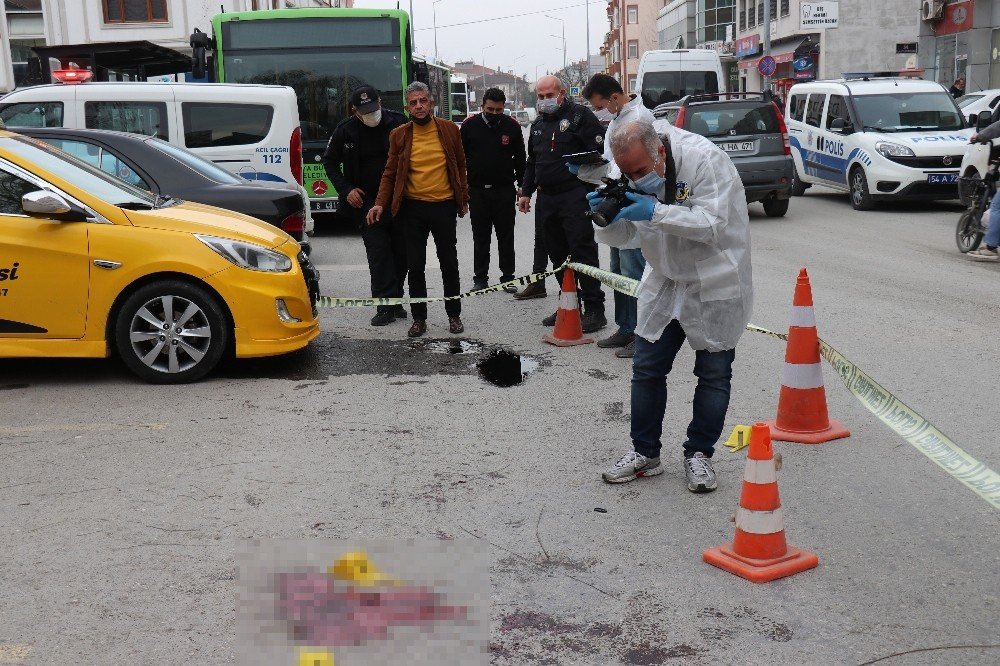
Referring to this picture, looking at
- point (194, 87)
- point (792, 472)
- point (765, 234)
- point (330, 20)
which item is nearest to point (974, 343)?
point (792, 472)

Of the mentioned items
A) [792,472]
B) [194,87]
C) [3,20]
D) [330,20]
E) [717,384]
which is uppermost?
[3,20]

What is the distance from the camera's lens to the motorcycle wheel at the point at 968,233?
475 inches

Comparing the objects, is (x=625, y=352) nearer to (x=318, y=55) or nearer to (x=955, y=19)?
(x=318, y=55)

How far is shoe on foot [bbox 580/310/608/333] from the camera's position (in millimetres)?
8562

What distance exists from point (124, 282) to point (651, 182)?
3815 mm

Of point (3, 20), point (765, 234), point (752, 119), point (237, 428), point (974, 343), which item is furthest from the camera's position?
point (3, 20)

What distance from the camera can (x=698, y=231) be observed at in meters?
4.55

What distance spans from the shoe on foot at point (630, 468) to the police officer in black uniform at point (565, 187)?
3415mm

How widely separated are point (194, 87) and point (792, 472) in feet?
31.7

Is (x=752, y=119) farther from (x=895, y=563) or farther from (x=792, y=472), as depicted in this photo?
(x=895, y=563)

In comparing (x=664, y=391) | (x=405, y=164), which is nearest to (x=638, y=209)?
(x=664, y=391)

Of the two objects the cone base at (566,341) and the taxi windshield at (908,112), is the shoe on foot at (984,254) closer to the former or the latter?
the taxi windshield at (908,112)

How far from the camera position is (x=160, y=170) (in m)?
9.34

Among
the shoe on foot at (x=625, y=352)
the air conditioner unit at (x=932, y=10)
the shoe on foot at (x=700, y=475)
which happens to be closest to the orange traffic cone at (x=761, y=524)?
the shoe on foot at (x=700, y=475)
